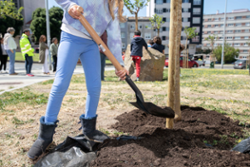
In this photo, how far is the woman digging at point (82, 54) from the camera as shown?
6.47 ft

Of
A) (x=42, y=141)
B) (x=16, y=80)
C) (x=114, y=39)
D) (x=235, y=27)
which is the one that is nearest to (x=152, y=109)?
(x=114, y=39)

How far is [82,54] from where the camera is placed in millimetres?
2139

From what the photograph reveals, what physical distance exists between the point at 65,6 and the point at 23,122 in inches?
70.4

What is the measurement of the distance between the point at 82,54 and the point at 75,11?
42 cm

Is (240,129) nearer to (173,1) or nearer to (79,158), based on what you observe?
(173,1)

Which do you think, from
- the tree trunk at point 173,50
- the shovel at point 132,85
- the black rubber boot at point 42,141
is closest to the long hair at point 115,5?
the shovel at point 132,85

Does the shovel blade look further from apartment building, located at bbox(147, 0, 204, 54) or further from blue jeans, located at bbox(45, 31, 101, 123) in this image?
apartment building, located at bbox(147, 0, 204, 54)

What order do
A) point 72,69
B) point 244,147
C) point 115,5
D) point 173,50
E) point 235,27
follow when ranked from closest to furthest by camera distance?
point 244,147, point 72,69, point 115,5, point 173,50, point 235,27

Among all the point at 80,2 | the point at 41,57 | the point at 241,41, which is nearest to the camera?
the point at 80,2

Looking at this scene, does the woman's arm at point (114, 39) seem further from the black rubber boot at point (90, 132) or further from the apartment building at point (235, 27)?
the apartment building at point (235, 27)

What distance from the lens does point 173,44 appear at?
2361 millimetres

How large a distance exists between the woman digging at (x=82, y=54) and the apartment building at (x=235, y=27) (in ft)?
349

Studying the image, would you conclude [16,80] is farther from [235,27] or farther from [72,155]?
[235,27]

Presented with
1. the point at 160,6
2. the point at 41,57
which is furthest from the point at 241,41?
the point at 41,57
